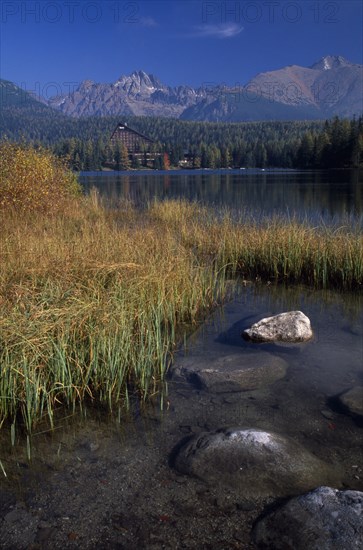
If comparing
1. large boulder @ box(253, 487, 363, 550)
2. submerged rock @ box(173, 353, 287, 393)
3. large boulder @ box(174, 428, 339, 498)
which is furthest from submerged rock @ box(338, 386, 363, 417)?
large boulder @ box(253, 487, 363, 550)

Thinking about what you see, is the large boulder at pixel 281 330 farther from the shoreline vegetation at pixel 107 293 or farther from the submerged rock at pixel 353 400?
the submerged rock at pixel 353 400

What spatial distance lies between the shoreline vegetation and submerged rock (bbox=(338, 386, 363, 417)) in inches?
77.0

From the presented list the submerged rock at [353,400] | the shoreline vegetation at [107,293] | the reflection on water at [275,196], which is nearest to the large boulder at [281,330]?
the shoreline vegetation at [107,293]

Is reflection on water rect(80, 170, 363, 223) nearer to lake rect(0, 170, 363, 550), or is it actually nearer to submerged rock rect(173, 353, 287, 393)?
submerged rock rect(173, 353, 287, 393)

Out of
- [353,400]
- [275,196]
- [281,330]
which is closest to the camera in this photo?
[353,400]

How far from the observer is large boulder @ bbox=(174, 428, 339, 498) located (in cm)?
369

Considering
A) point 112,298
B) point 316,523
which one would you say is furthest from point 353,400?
point 112,298

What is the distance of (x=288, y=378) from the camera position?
18.6 feet

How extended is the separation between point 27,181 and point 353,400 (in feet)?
41.6

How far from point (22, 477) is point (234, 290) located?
6410mm

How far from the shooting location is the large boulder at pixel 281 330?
6.76m

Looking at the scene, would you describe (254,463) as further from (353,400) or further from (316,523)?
(353,400)

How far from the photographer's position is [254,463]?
3832 millimetres

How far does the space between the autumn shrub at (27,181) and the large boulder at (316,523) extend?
12.9 meters
